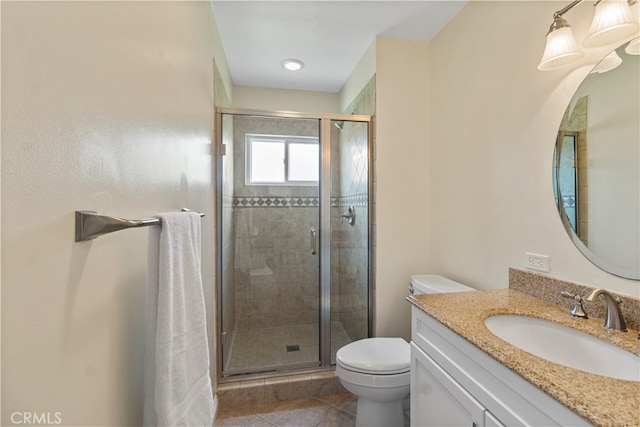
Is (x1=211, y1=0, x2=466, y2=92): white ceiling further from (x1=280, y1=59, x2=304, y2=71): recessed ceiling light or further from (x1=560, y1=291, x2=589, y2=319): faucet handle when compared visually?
(x1=560, y1=291, x2=589, y2=319): faucet handle

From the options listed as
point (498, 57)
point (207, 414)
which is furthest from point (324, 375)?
point (498, 57)

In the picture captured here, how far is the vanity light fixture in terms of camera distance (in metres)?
0.92

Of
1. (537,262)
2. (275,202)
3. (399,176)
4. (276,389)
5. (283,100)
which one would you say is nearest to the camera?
(537,262)

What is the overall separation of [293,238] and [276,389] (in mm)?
1102

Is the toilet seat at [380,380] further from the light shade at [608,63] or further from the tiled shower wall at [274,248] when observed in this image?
the light shade at [608,63]

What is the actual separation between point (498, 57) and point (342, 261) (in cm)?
167

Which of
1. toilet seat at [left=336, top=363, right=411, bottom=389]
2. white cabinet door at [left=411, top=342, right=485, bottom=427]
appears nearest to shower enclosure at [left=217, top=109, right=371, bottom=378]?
toilet seat at [left=336, top=363, right=411, bottom=389]

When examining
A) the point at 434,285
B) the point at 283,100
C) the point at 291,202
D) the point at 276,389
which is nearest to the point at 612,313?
the point at 434,285

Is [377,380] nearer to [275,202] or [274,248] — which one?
[274,248]

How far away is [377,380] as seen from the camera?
4.73 ft

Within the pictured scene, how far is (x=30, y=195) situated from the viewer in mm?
420

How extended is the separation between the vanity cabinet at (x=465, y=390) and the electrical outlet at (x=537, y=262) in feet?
1.99

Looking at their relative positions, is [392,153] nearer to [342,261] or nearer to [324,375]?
[342,261]

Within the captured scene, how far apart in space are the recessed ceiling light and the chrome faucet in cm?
245
